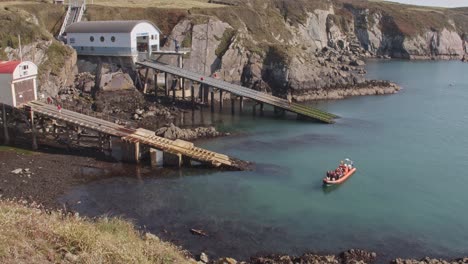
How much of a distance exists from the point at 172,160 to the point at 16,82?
18.1 m

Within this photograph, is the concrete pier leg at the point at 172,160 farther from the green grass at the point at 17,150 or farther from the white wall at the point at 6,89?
the white wall at the point at 6,89

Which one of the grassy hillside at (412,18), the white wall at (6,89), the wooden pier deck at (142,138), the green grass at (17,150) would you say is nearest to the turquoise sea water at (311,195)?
the wooden pier deck at (142,138)

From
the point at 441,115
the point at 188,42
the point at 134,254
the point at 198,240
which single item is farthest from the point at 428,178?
the point at 188,42

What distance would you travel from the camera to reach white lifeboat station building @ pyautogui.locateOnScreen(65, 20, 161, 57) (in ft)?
226

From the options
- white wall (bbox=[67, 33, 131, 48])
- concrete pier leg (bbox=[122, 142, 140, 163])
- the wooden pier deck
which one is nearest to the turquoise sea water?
the wooden pier deck

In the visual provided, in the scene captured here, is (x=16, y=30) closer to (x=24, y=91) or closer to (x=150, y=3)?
(x=24, y=91)

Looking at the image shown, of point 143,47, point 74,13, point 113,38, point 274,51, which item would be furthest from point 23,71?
point 274,51

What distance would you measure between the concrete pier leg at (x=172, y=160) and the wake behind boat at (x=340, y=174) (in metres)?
13.6

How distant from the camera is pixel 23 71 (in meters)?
46.9

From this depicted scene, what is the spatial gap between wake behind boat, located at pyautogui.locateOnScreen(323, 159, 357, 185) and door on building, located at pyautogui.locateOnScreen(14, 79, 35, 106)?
3179cm

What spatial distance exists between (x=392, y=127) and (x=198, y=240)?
4057 cm

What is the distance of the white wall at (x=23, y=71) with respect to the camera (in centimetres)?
4600

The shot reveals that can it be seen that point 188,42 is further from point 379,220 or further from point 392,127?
point 379,220

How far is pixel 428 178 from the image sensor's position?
141 feet
